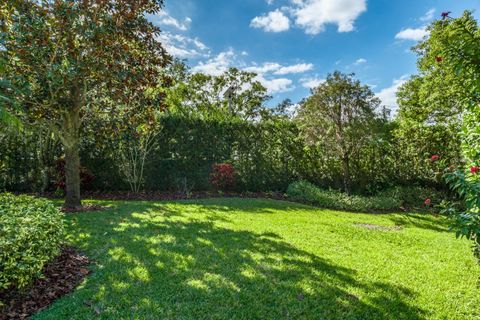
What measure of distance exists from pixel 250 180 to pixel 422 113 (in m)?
8.20

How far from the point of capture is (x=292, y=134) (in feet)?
41.3

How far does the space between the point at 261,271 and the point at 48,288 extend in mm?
2667

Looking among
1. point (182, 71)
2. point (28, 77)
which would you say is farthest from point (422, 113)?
point (182, 71)

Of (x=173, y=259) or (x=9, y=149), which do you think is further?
(x=9, y=149)

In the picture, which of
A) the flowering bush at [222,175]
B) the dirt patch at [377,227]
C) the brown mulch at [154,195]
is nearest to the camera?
the dirt patch at [377,227]

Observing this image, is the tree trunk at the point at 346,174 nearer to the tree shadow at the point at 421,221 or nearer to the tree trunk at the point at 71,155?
the tree shadow at the point at 421,221

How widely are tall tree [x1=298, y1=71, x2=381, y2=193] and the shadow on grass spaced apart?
7.07 m

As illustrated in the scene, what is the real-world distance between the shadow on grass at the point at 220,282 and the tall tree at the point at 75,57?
3.72 m

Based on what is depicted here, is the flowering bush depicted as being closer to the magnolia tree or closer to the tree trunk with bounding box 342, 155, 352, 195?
the tree trunk with bounding box 342, 155, 352, 195

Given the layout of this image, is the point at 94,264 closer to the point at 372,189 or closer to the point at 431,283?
the point at 431,283

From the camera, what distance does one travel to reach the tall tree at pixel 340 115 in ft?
35.6

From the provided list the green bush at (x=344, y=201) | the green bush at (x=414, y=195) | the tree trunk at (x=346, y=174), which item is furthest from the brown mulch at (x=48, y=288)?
the green bush at (x=414, y=195)

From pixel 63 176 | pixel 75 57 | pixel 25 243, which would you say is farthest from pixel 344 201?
pixel 63 176

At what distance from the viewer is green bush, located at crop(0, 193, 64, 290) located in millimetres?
3053
